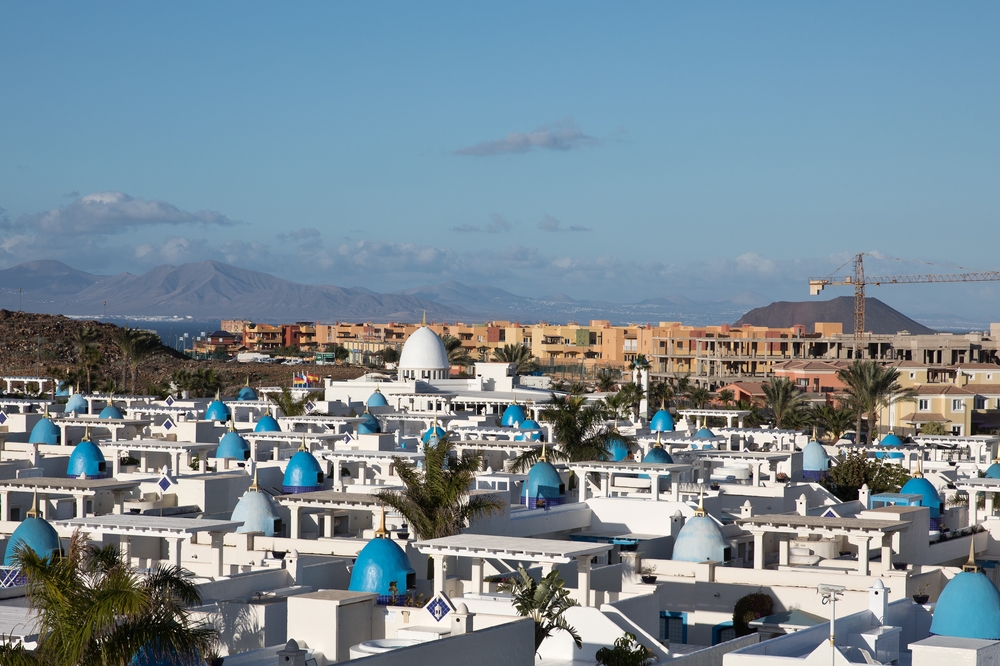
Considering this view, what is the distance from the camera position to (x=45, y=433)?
4347 centimetres

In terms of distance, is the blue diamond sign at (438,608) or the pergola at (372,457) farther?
the pergola at (372,457)

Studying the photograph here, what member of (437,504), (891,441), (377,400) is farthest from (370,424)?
(437,504)

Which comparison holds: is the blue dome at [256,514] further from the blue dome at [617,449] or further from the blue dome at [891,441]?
the blue dome at [891,441]

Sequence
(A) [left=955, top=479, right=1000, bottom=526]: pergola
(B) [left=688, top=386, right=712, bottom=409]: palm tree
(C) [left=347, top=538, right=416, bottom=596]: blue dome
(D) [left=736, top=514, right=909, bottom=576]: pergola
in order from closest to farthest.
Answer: (C) [left=347, top=538, right=416, bottom=596]: blue dome < (D) [left=736, top=514, right=909, bottom=576]: pergola < (A) [left=955, top=479, right=1000, bottom=526]: pergola < (B) [left=688, top=386, right=712, bottom=409]: palm tree

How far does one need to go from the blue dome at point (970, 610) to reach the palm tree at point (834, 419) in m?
43.1

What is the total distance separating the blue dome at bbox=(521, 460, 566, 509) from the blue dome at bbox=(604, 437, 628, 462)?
918 centimetres

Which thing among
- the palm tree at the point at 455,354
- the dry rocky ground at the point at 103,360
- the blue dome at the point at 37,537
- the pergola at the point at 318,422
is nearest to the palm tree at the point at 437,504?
the blue dome at the point at 37,537

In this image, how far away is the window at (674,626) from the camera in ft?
78.7

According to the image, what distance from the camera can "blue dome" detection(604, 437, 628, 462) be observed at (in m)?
41.5

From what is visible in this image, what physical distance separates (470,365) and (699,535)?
78.6 m

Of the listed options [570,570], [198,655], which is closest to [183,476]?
[570,570]

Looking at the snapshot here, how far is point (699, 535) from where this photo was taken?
2636 centimetres

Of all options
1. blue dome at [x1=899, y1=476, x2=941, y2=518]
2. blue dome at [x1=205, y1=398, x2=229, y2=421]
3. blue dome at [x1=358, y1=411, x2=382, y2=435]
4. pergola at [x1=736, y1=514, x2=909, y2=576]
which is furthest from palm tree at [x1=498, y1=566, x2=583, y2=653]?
blue dome at [x1=205, y1=398, x2=229, y2=421]

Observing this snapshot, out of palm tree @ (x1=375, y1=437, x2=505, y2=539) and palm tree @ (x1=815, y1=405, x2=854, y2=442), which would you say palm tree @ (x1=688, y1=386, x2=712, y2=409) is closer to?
palm tree @ (x1=815, y1=405, x2=854, y2=442)
